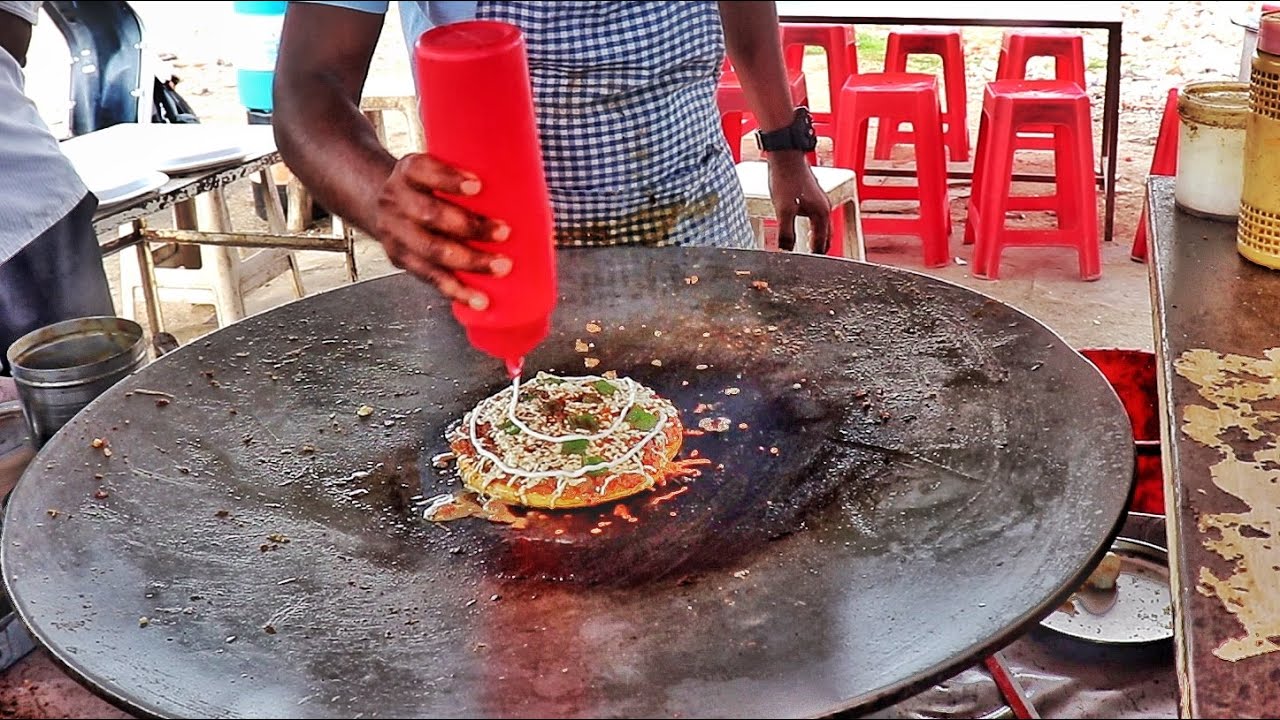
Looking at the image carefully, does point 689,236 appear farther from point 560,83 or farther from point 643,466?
point 643,466

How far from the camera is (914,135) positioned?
582cm

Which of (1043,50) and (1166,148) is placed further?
(1043,50)

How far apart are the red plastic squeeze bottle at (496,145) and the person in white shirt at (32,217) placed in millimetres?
2271

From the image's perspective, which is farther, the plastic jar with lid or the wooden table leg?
the wooden table leg

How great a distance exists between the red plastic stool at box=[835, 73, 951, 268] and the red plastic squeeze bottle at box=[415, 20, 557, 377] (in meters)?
4.52

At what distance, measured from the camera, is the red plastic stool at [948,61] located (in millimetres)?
6734

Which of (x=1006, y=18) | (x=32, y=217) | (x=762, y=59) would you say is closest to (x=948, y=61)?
(x=1006, y=18)

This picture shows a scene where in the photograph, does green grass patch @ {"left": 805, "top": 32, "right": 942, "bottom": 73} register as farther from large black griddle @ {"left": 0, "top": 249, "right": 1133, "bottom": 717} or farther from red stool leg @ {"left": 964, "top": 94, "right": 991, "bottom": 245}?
large black griddle @ {"left": 0, "top": 249, "right": 1133, "bottom": 717}

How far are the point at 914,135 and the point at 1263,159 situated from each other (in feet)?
12.3

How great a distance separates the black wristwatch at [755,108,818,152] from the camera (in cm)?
297

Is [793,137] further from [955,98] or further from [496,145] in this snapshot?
[955,98]

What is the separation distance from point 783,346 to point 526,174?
33.2 inches

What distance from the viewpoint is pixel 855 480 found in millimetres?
1660

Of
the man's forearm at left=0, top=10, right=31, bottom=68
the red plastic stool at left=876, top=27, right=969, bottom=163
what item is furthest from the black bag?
the red plastic stool at left=876, top=27, right=969, bottom=163
